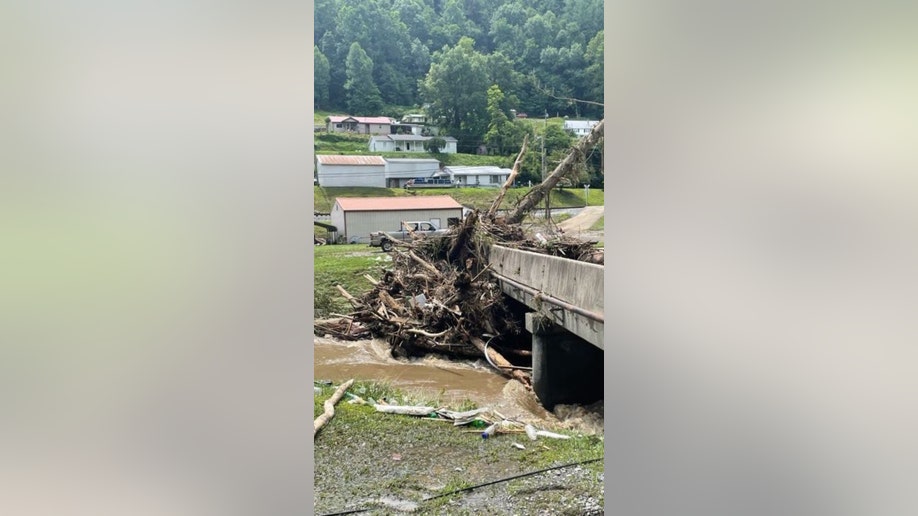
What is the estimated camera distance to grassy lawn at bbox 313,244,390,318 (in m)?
5.02

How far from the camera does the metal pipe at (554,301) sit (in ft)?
13.4

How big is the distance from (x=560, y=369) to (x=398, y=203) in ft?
5.65

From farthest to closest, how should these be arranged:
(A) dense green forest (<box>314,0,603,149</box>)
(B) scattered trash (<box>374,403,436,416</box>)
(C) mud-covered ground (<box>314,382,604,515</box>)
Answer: (A) dense green forest (<box>314,0,603,149</box>), (B) scattered trash (<box>374,403,436,416</box>), (C) mud-covered ground (<box>314,382,604,515</box>)

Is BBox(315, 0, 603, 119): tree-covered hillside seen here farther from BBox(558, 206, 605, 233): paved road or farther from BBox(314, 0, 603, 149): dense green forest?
BBox(558, 206, 605, 233): paved road

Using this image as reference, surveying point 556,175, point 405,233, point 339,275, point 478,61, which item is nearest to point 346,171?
point 405,233

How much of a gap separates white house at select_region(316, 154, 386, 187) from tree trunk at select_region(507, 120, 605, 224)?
1130mm

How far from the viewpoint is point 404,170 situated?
17.1 ft

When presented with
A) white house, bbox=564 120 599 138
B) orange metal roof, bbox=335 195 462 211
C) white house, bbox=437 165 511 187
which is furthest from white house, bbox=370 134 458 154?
white house, bbox=564 120 599 138

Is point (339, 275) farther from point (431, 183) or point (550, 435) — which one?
point (550, 435)
